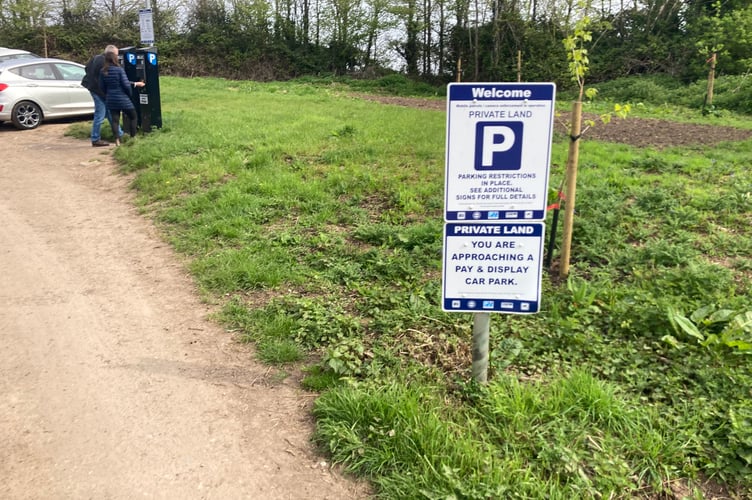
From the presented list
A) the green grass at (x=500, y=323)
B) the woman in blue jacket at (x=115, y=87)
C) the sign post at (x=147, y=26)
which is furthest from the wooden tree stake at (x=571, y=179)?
the sign post at (x=147, y=26)

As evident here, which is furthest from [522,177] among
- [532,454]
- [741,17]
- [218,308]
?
[741,17]

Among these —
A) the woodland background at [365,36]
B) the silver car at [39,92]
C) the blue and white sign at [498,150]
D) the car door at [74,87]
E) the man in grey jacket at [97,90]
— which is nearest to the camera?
the blue and white sign at [498,150]

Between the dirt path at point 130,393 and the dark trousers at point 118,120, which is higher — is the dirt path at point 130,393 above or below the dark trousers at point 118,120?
below

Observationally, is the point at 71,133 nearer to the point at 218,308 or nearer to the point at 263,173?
the point at 263,173

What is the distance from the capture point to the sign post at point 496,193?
9.14 ft

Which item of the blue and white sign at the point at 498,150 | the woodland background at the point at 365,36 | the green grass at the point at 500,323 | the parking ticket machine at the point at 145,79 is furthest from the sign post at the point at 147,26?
the woodland background at the point at 365,36

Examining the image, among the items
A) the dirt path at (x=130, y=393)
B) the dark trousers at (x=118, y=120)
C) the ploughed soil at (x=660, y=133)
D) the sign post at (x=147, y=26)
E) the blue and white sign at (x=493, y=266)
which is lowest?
the dirt path at (x=130, y=393)

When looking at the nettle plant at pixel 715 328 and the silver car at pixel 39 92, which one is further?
the silver car at pixel 39 92

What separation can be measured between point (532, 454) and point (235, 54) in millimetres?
30707

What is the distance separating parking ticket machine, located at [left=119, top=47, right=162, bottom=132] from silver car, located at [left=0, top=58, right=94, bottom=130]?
2999mm

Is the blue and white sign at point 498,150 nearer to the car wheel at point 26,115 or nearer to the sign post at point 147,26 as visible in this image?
the sign post at point 147,26

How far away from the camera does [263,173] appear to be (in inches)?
307

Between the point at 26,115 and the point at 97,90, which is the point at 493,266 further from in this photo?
the point at 26,115

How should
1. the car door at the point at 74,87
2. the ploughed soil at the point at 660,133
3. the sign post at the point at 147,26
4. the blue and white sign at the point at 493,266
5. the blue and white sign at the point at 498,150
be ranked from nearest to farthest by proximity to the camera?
the blue and white sign at the point at 498,150 < the blue and white sign at the point at 493,266 < the ploughed soil at the point at 660,133 < the sign post at the point at 147,26 < the car door at the point at 74,87
